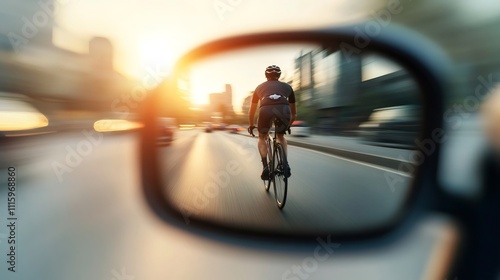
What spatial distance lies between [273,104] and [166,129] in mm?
628

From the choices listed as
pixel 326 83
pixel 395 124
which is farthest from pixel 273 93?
pixel 395 124

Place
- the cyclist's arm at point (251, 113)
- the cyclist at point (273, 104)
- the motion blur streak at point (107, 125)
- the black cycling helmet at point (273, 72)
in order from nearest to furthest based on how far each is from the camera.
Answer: the black cycling helmet at point (273, 72) → the cyclist at point (273, 104) → the cyclist's arm at point (251, 113) → the motion blur streak at point (107, 125)

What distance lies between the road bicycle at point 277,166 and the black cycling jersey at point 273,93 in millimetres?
337

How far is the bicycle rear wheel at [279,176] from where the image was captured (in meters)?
2.79

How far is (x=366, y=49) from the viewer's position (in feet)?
5.68

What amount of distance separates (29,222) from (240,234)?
3.14 meters

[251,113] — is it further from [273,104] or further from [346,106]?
[346,106]

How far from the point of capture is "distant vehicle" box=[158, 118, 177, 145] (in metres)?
2.09

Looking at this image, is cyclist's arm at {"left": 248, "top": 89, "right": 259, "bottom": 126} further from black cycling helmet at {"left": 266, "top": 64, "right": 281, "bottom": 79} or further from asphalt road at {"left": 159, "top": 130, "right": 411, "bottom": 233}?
asphalt road at {"left": 159, "top": 130, "right": 411, "bottom": 233}

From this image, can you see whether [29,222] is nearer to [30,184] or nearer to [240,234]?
[30,184]

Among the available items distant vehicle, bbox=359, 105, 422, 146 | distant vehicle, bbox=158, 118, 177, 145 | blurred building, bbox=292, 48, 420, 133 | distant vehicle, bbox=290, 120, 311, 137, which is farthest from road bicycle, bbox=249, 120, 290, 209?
distant vehicle, bbox=359, 105, 422, 146

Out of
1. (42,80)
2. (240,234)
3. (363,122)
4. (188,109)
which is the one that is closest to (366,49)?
(363,122)

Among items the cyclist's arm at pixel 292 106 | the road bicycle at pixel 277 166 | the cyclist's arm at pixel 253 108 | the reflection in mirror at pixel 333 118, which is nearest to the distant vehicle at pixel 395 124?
the reflection in mirror at pixel 333 118

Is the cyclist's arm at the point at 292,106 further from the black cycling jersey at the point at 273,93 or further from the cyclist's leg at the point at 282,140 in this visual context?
the cyclist's leg at the point at 282,140
